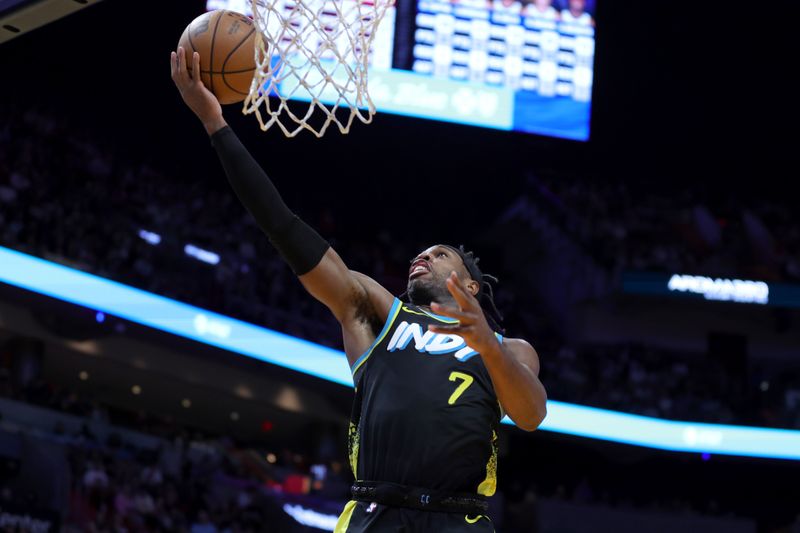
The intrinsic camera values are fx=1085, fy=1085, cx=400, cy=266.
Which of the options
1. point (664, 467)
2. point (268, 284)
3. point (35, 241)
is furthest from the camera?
point (664, 467)

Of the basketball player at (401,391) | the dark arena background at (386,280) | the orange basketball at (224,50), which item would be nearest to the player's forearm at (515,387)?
the basketball player at (401,391)

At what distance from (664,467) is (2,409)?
11.4m

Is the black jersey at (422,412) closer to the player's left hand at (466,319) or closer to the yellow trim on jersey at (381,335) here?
the yellow trim on jersey at (381,335)

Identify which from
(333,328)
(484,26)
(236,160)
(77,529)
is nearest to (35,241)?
(77,529)

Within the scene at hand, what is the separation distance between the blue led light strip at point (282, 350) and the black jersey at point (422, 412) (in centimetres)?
981

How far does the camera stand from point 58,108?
17.0 meters

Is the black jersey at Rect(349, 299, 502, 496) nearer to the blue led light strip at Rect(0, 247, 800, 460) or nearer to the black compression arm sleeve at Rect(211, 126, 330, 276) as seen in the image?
the black compression arm sleeve at Rect(211, 126, 330, 276)

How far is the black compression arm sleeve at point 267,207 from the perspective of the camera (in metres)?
3.18

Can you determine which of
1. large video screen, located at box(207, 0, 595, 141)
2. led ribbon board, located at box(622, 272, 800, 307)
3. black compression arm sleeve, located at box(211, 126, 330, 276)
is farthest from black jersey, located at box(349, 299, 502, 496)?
led ribbon board, located at box(622, 272, 800, 307)

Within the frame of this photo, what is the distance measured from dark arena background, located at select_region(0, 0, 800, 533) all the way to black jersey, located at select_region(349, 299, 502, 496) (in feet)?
27.9

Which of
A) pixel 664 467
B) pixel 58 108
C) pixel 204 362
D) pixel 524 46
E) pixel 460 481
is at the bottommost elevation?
pixel 664 467

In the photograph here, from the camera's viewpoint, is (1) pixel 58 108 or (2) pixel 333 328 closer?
(2) pixel 333 328

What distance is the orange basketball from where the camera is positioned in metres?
3.58

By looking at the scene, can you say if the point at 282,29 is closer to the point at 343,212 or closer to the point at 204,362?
the point at 204,362
